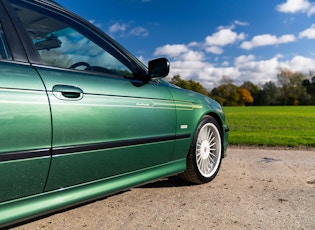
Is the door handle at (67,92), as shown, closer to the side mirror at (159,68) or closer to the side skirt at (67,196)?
the side skirt at (67,196)

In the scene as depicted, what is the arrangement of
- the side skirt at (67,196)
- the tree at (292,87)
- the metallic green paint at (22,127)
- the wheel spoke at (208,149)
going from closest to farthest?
the metallic green paint at (22,127), the side skirt at (67,196), the wheel spoke at (208,149), the tree at (292,87)

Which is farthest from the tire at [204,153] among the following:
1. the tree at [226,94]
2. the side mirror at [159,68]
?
the tree at [226,94]

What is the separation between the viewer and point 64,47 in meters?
2.25

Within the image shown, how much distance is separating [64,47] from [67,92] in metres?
0.57

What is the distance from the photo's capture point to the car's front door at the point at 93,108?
71.9 inches

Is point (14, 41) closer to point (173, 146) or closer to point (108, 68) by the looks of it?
point (108, 68)

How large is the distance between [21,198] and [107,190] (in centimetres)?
64

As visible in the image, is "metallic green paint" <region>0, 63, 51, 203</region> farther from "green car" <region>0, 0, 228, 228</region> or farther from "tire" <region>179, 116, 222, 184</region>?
"tire" <region>179, 116, 222, 184</region>

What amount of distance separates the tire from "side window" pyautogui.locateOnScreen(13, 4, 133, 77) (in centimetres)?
113

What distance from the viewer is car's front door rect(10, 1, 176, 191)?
1825mm

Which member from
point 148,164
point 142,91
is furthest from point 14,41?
point 148,164

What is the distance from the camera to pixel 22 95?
159 centimetres

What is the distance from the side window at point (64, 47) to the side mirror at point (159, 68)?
222 mm

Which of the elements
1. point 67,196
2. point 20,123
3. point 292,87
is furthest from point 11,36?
point 292,87
